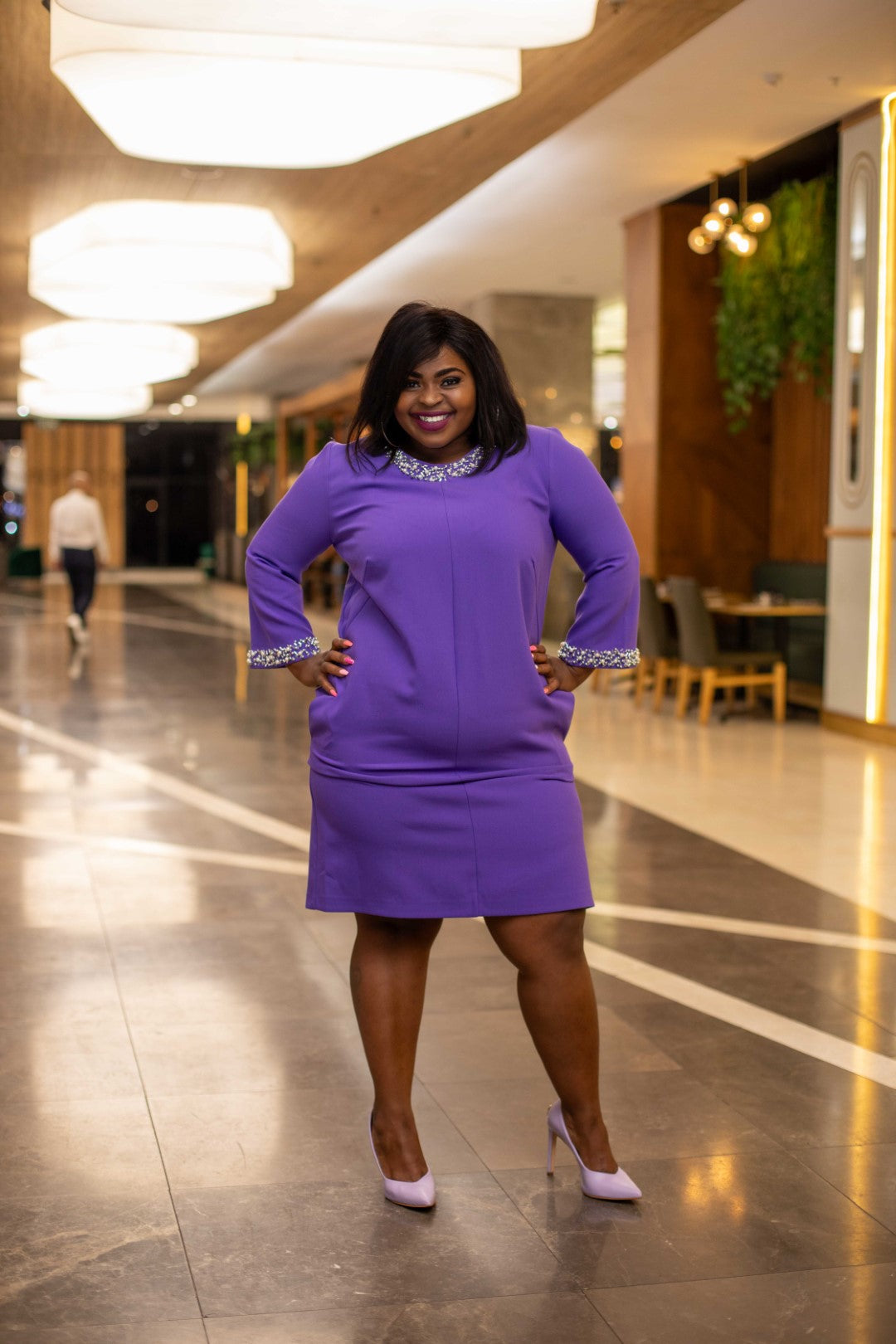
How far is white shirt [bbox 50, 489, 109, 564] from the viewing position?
14141 mm

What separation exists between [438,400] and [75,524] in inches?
481

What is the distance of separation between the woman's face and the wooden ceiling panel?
4.22m

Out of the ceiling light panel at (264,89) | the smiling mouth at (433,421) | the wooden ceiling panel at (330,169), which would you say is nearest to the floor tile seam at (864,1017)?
the smiling mouth at (433,421)

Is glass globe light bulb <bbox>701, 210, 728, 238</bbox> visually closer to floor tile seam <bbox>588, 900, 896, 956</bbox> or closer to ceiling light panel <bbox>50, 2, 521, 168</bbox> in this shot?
ceiling light panel <bbox>50, 2, 521, 168</bbox>

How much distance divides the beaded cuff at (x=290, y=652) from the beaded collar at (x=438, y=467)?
13.3 inches

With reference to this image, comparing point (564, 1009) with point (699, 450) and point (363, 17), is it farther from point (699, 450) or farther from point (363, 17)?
point (699, 450)

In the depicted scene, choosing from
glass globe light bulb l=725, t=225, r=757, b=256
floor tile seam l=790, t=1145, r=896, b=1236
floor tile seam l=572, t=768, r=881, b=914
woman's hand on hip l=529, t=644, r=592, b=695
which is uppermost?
glass globe light bulb l=725, t=225, r=757, b=256

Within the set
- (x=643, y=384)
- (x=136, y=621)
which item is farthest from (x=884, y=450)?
(x=136, y=621)

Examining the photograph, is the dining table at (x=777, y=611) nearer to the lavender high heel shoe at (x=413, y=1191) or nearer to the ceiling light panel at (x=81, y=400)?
the lavender high heel shoe at (x=413, y=1191)

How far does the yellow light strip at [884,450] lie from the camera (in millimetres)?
8695

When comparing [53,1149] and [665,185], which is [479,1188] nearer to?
[53,1149]

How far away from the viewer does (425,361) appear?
255 cm

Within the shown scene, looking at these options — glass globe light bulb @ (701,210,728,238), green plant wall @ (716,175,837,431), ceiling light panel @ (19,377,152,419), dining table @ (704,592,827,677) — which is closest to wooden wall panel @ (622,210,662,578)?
green plant wall @ (716,175,837,431)

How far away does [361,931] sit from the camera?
8.83ft
